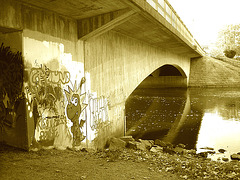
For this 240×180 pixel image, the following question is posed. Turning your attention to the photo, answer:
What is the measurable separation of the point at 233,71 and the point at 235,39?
1373 inches

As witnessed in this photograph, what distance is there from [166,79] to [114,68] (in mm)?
26739

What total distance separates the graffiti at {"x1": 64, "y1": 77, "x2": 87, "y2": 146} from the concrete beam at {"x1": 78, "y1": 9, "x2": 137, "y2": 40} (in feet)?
4.71

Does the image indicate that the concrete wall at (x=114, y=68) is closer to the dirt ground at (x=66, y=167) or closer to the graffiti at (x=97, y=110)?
the graffiti at (x=97, y=110)

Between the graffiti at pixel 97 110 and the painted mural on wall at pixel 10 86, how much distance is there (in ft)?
8.26

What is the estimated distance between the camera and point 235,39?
2398 inches

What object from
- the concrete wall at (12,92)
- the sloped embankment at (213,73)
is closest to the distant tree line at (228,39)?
the sloped embankment at (213,73)

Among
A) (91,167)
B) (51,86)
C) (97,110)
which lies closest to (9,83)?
(51,86)

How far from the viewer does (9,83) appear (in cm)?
491

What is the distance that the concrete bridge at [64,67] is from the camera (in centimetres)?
483

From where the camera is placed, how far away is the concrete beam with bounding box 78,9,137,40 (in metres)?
5.81

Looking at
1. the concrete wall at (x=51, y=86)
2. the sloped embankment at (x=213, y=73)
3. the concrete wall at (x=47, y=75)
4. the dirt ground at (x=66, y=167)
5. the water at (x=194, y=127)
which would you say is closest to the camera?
the dirt ground at (x=66, y=167)

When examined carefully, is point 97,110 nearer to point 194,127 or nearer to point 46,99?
point 46,99

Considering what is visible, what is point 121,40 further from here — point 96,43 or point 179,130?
point 179,130

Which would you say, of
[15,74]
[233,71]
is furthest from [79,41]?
[233,71]
